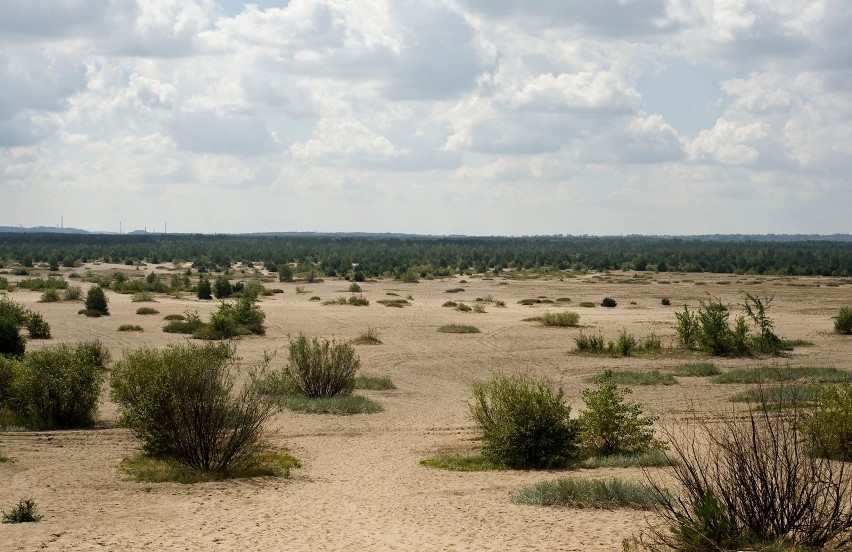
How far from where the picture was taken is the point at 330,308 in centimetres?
5303

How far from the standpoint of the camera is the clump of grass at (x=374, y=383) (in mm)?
27562

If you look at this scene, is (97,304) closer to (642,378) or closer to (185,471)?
(642,378)

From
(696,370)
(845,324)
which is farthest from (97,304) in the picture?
(845,324)

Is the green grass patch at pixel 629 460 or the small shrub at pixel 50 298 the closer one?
the green grass patch at pixel 629 460

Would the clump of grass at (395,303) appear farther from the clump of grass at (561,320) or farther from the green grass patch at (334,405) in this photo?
the green grass patch at (334,405)

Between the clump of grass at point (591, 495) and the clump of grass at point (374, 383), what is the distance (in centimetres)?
1378

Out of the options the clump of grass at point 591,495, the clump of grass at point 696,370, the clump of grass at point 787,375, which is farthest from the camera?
the clump of grass at point 696,370

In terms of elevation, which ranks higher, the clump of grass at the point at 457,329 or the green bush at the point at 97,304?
the green bush at the point at 97,304

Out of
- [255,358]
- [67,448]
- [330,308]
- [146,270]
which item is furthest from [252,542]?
[146,270]

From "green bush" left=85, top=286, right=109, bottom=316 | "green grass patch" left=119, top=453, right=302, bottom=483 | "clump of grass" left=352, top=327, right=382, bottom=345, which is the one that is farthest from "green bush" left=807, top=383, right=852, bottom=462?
"green bush" left=85, top=286, right=109, bottom=316

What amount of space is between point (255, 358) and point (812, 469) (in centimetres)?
2542

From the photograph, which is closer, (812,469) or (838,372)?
(812,469)

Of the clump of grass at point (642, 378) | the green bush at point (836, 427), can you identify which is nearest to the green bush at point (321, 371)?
the clump of grass at point (642, 378)

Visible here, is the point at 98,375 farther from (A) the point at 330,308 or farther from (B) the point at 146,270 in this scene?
(B) the point at 146,270
